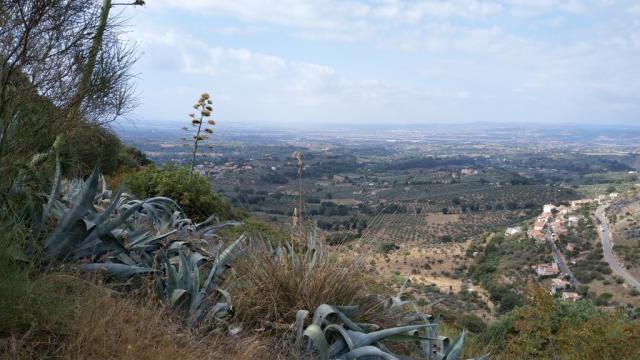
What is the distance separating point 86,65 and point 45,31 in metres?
0.63

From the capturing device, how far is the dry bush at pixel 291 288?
3521 mm

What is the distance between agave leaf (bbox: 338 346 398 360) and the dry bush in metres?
0.58

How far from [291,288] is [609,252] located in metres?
33.0

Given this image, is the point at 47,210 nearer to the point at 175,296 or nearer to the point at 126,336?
the point at 175,296

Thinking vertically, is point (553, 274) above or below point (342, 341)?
below

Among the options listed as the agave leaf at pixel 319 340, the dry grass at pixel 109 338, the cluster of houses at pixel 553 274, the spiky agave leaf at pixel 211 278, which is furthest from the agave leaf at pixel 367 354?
the cluster of houses at pixel 553 274

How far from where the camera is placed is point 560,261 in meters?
30.2

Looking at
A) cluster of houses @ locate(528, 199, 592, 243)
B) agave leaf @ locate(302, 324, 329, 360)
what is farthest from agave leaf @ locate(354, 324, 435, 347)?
cluster of houses @ locate(528, 199, 592, 243)

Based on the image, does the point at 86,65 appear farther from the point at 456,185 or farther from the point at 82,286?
the point at 456,185

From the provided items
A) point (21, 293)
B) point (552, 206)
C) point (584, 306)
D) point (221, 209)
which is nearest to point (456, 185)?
point (552, 206)

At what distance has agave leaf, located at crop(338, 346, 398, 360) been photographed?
2.94 meters

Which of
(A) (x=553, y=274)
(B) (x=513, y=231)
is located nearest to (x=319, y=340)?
(A) (x=553, y=274)

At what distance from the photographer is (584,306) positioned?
39.7 ft

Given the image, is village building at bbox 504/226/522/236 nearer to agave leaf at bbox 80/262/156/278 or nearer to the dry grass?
agave leaf at bbox 80/262/156/278
